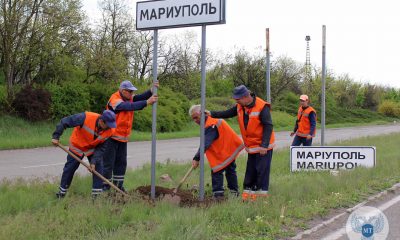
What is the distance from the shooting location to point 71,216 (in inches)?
216

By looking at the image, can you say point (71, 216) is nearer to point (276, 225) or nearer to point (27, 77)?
point (276, 225)

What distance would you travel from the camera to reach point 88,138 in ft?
23.8

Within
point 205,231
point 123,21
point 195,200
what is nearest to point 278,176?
point 195,200

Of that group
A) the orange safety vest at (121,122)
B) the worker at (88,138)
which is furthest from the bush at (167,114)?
the worker at (88,138)

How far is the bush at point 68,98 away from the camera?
2389 cm

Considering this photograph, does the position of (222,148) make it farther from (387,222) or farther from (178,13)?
(387,222)

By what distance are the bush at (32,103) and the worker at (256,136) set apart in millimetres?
17032

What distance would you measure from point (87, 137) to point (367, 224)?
4.00 m

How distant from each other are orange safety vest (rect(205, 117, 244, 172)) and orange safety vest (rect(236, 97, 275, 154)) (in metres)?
0.20

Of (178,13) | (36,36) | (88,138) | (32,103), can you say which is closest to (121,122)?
(88,138)

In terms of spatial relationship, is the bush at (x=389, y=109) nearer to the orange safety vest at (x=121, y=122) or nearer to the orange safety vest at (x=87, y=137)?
the orange safety vest at (x=121, y=122)

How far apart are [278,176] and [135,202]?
4.29 meters

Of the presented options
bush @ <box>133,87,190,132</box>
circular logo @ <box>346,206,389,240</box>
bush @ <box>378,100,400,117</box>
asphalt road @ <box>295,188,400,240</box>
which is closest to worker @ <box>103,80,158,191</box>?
asphalt road @ <box>295,188,400,240</box>

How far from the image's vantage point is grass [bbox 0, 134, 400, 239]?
495 centimetres
